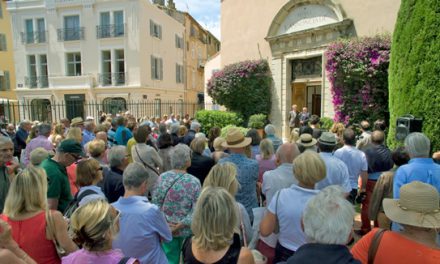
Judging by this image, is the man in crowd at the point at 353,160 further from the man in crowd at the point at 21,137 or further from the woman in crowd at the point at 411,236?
the man in crowd at the point at 21,137

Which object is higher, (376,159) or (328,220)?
(328,220)

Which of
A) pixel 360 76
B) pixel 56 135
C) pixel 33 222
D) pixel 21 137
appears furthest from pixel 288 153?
pixel 360 76

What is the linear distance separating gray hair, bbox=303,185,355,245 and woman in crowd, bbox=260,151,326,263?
742 millimetres

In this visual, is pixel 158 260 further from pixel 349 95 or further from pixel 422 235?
pixel 349 95

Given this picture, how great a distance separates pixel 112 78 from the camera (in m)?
24.9

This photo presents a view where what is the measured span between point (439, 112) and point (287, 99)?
8.42m

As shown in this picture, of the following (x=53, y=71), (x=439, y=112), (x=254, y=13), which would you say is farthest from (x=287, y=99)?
(x=53, y=71)

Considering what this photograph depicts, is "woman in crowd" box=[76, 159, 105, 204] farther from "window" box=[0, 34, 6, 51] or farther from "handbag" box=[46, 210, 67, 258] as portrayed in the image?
"window" box=[0, 34, 6, 51]

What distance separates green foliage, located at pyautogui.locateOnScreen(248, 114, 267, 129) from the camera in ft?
44.4

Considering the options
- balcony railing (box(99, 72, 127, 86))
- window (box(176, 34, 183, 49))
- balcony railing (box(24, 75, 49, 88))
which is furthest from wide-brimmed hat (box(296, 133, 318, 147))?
window (box(176, 34, 183, 49))

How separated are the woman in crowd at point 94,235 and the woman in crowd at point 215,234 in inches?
16.3

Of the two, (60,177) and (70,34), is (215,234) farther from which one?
(70,34)

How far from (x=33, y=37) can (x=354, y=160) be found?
2879cm

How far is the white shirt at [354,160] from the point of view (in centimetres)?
488
